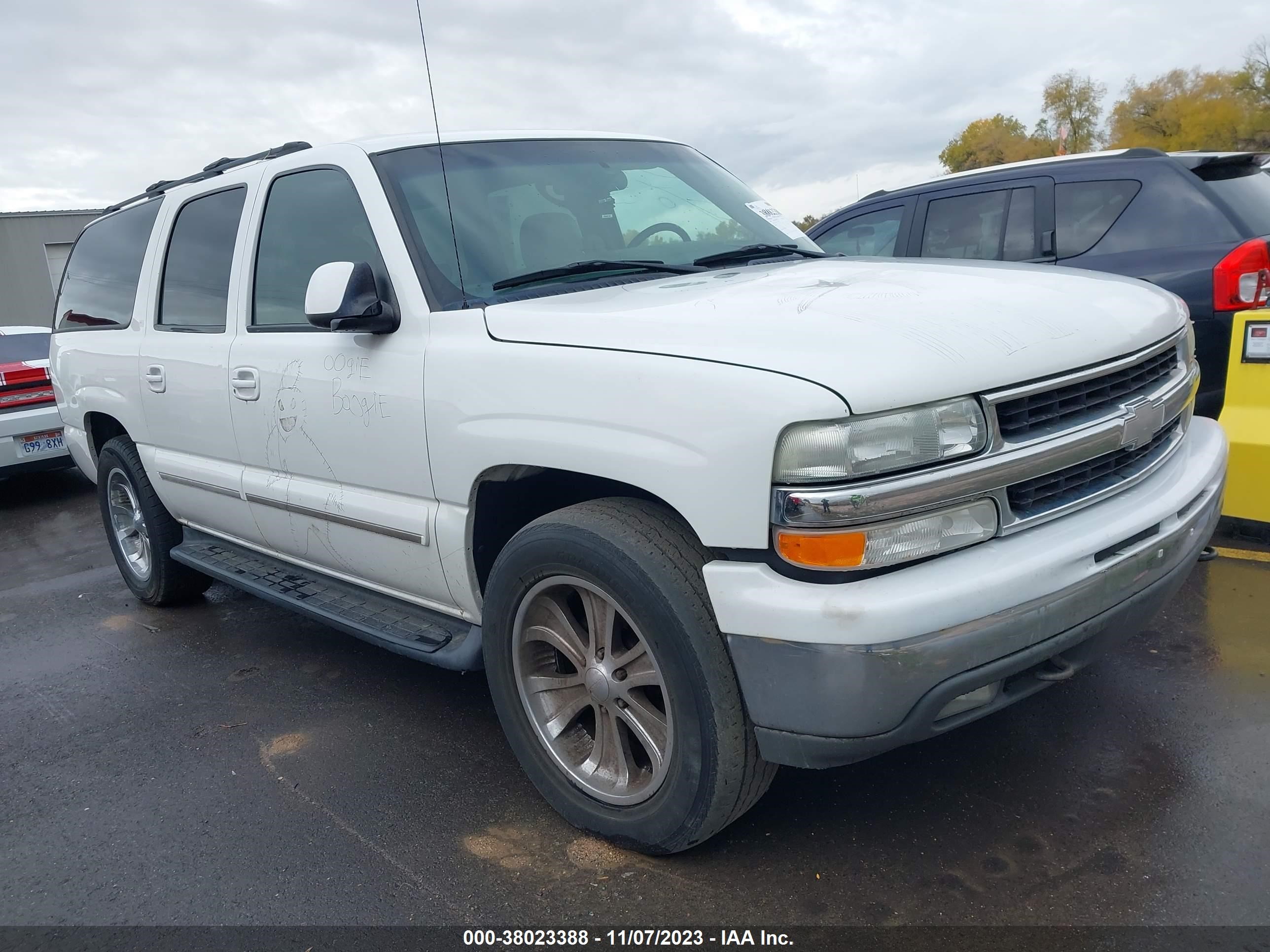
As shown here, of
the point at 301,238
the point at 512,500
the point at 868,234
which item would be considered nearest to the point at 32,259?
the point at 868,234

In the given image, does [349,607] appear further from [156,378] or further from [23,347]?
[23,347]

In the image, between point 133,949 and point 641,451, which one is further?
point 133,949

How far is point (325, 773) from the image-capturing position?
3.17m

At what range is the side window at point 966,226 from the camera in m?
6.02

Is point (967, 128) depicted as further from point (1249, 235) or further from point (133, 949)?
point (133, 949)

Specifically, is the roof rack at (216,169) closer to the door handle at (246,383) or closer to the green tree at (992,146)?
the door handle at (246,383)

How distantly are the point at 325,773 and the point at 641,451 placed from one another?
1678mm

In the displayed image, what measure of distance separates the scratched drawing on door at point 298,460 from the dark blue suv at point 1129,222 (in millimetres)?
3381

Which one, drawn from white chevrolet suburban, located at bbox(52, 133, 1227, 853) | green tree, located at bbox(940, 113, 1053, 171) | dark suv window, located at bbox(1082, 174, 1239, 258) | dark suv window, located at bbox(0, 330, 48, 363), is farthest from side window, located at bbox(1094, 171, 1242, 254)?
green tree, located at bbox(940, 113, 1053, 171)

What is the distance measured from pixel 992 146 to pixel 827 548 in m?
58.0

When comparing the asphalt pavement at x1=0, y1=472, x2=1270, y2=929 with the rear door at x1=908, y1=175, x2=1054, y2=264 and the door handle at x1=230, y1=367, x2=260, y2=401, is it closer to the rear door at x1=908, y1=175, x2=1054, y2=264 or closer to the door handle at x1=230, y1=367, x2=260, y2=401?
the door handle at x1=230, y1=367, x2=260, y2=401

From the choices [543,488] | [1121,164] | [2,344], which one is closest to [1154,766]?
[543,488]

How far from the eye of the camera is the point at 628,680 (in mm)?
2508

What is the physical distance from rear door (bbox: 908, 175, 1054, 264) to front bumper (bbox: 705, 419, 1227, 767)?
368 cm
